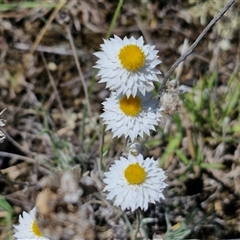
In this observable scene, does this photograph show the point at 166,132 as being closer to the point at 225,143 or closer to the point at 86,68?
the point at 225,143

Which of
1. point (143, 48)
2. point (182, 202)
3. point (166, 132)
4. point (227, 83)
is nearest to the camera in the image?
point (143, 48)

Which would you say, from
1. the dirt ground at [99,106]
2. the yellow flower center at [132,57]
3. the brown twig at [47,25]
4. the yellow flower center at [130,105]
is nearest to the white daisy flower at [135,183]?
the yellow flower center at [130,105]

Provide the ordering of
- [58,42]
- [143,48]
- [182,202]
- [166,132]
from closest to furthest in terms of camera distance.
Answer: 1. [143,48]
2. [182,202]
3. [166,132]
4. [58,42]

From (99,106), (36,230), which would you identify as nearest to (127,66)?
(36,230)

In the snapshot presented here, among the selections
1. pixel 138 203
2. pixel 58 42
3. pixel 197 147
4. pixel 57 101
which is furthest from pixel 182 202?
pixel 58 42

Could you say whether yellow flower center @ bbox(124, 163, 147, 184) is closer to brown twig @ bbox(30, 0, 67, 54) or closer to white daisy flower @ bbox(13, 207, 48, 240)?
white daisy flower @ bbox(13, 207, 48, 240)

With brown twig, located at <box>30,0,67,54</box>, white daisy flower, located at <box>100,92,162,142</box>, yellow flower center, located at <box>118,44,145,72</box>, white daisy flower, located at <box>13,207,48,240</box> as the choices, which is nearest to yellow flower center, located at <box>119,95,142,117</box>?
white daisy flower, located at <box>100,92,162,142</box>
